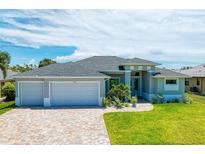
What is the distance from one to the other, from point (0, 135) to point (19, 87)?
27.0ft

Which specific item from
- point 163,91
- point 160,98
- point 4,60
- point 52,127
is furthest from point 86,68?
point 52,127

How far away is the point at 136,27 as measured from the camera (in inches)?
671

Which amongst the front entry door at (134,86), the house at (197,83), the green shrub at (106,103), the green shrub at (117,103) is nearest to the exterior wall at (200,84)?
the house at (197,83)

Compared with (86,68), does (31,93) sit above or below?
below

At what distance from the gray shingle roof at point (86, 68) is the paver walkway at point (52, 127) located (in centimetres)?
333

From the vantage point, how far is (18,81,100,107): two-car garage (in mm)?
17406

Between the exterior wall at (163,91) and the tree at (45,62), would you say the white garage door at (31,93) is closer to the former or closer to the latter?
the exterior wall at (163,91)

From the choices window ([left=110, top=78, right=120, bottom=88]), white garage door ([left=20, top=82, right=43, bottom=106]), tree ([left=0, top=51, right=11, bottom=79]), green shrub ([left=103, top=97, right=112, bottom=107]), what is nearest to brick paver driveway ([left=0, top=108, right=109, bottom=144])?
green shrub ([left=103, top=97, right=112, bottom=107])

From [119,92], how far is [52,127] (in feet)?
29.7

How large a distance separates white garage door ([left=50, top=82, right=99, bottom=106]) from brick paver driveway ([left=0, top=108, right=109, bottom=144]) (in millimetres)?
2353

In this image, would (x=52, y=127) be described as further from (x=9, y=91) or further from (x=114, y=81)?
(x=9, y=91)

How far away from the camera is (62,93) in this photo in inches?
687

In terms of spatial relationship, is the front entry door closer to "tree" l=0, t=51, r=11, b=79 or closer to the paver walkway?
the paver walkway
